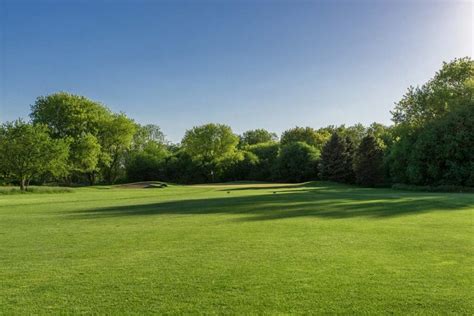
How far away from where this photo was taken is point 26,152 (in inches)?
1852

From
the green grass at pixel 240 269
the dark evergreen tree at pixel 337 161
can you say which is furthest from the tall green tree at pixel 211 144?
the green grass at pixel 240 269

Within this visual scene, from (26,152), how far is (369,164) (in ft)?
141

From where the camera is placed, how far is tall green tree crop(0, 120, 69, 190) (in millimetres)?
46750

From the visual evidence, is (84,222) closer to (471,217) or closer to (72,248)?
(72,248)

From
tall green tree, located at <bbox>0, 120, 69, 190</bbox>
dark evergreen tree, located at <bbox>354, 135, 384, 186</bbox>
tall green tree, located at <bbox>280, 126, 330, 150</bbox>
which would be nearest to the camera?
tall green tree, located at <bbox>0, 120, 69, 190</bbox>

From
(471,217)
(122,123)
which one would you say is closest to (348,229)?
(471,217)

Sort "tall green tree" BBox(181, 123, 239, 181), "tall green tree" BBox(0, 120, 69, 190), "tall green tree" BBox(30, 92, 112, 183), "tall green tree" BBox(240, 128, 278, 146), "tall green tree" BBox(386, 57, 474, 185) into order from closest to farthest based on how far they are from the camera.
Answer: "tall green tree" BBox(386, 57, 474, 185) < "tall green tree" BBox(0, 120, 69, 190) < "tall green tree" BBox(30, 92, 112, 183) < "tall green tree" BBox(181, 123, 239, 181) < "tall green tree" BBox(240, 128, 278, 146)

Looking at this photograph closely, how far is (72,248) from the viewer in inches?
341

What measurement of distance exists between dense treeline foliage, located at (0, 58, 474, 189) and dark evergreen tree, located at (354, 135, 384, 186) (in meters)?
0.13

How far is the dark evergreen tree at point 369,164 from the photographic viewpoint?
176 ft

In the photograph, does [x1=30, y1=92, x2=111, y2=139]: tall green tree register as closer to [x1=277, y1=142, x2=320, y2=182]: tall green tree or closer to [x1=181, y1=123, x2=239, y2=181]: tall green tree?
[x1=181, y1=123, x2=239, y2=181]: tall green tree

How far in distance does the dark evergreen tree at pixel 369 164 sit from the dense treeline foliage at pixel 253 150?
131mm

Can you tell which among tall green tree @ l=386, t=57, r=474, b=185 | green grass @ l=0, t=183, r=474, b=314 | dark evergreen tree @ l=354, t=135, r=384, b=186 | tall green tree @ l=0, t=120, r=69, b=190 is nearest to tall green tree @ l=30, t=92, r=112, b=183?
tall green tree @ l=0, t=120, r=69, b=190

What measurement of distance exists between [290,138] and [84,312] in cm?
9204
